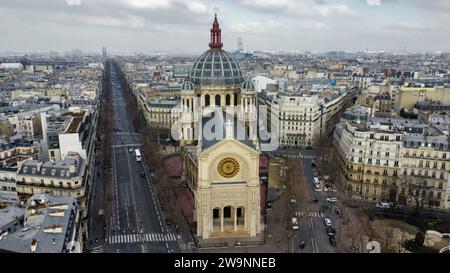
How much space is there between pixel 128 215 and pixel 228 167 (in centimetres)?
1513

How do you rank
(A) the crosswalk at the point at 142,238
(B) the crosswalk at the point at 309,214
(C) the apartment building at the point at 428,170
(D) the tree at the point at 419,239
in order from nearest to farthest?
(D) the tree at the point at 419,239 < (A) the crosswalk at the point at 142,238 < (B) the crosswalk at the point at 309,214 < (C) the apartment building at the point at 428,170

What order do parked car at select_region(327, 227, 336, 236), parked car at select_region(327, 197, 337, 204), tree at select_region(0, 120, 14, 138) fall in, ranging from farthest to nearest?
tree at select_region(0, 120, 14, 138), parked car at select_region(327, 197, 337, 204), parked car at select_region(327, 227, 336, 236)

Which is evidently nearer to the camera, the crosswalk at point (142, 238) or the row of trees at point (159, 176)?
the crosswalk at point (142, 238)

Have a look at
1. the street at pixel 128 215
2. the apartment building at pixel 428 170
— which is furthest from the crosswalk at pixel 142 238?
the apartment building at pixel 428 170

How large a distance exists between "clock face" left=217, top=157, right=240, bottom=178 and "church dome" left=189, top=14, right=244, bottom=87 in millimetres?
17216

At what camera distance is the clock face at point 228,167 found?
4497cm

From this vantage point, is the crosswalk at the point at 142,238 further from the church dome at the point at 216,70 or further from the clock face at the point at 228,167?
the church dome at the point at 216,70

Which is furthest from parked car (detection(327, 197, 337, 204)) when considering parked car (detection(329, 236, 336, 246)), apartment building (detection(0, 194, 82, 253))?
apartment building (detection(0, 194, 82, 253))

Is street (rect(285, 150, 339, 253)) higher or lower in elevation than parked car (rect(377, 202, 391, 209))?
lower

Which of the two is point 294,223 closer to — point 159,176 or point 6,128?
point 159,176

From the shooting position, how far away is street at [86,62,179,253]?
145ft

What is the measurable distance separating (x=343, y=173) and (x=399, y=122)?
14224mm

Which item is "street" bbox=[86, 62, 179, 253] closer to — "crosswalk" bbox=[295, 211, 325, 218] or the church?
the church
